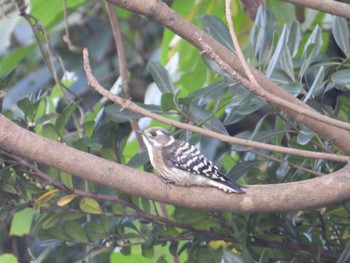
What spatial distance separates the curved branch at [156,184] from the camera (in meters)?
2.29

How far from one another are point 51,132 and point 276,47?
0.77 meters

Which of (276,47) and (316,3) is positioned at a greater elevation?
(316,3)

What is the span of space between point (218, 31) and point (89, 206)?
0.73 meters

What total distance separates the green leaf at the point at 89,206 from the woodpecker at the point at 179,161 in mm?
227

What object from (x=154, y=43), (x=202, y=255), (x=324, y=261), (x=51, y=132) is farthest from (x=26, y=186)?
(x=154, y=43)

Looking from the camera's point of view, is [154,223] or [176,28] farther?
[154,223]

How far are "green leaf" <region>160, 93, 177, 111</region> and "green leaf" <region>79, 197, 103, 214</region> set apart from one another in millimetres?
364

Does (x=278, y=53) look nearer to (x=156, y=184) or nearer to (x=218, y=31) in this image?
(x=218, y=31)

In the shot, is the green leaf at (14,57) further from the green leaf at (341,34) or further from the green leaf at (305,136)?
the green leaf at (305,136)

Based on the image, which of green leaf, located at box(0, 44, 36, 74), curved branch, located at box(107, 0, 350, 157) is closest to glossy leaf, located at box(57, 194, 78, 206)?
curved branch, located at box(107, 0, 350, 157)

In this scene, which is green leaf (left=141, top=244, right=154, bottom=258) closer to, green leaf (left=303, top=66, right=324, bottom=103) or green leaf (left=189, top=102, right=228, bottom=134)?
green leaf (left=189, top=102, right=228, bottom=134)

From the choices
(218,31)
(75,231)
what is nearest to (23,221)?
(75,231)

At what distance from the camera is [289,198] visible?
2340 mm

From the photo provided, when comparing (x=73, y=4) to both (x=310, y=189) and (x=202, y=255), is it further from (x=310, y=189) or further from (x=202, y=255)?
(x=310, y=189)
